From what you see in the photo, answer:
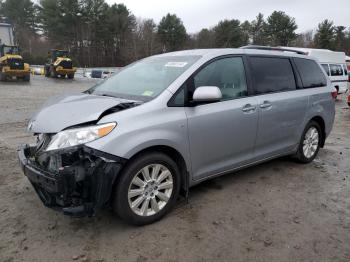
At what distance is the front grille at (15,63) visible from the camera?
23172 millimetres

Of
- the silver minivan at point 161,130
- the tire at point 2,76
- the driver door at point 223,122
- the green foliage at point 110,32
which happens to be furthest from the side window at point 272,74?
the green foliage at point 110,32

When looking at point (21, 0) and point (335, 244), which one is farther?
point (21, 0)

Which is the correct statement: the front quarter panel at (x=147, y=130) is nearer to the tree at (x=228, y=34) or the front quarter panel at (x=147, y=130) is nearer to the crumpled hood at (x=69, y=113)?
the crumpled hood at (x=69, y=113)

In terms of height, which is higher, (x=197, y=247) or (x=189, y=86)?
(x=189, y=86)

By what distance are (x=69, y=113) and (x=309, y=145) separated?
155 inches

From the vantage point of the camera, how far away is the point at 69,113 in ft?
10.7

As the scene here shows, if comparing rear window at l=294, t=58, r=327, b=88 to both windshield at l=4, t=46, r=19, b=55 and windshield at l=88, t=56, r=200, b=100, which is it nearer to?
windshield at l=88, t=56, r=200, b=100

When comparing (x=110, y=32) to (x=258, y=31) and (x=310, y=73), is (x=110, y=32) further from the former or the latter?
(x=310, y=73)

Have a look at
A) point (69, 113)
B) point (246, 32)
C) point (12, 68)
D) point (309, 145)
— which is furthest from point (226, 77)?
point (246, 32)

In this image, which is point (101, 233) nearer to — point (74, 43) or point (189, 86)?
point (189, 86)

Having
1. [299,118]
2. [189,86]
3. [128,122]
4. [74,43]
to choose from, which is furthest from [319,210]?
[74,43]

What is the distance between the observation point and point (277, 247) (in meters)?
3.11

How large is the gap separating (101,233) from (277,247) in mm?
1703

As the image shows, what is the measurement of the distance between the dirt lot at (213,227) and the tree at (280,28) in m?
60.5
